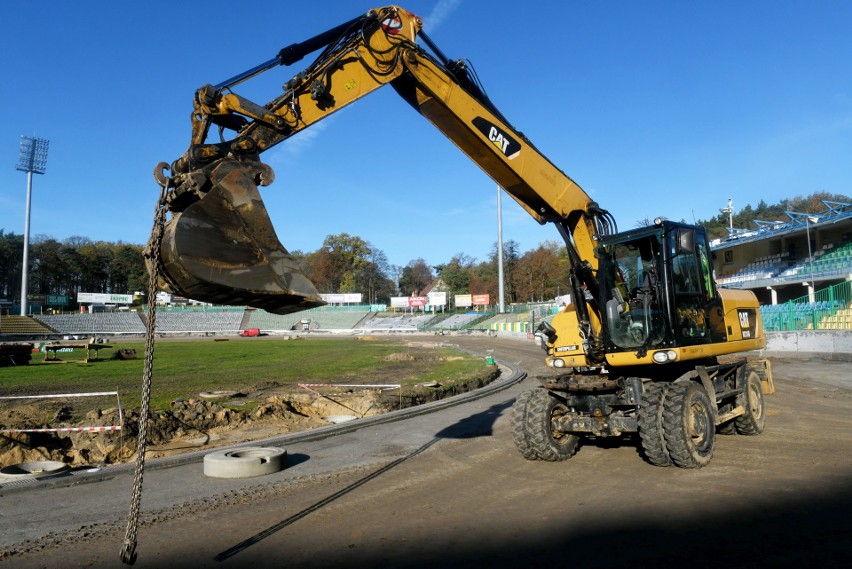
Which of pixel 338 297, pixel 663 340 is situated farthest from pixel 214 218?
pixel 338 297

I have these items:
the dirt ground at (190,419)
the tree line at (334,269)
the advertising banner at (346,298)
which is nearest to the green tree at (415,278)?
the tree line at (334,269)

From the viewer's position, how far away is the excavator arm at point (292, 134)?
4750 mm

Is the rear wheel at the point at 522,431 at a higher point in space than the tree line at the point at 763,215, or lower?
lower

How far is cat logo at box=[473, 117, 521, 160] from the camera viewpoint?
7848 millimetres

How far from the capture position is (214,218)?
4844 millimetres

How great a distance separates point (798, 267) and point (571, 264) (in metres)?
37.3

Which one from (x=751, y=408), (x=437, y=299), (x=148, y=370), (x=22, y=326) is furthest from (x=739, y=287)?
(x=22, y=326)

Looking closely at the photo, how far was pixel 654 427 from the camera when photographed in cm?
718

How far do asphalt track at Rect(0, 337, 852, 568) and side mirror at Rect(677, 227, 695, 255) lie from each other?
2.77 meters

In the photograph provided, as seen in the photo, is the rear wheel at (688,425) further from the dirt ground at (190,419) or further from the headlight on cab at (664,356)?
the dirt ground at (190,419)

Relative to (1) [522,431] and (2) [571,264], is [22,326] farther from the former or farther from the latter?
(2) [571,264]

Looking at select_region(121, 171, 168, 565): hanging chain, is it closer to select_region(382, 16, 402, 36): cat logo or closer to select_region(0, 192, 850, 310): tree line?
select_region(382, 16, 402, 36): cat logo

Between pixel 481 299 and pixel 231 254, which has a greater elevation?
pixel 481 299

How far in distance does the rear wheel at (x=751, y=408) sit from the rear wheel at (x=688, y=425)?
80.5 inches
